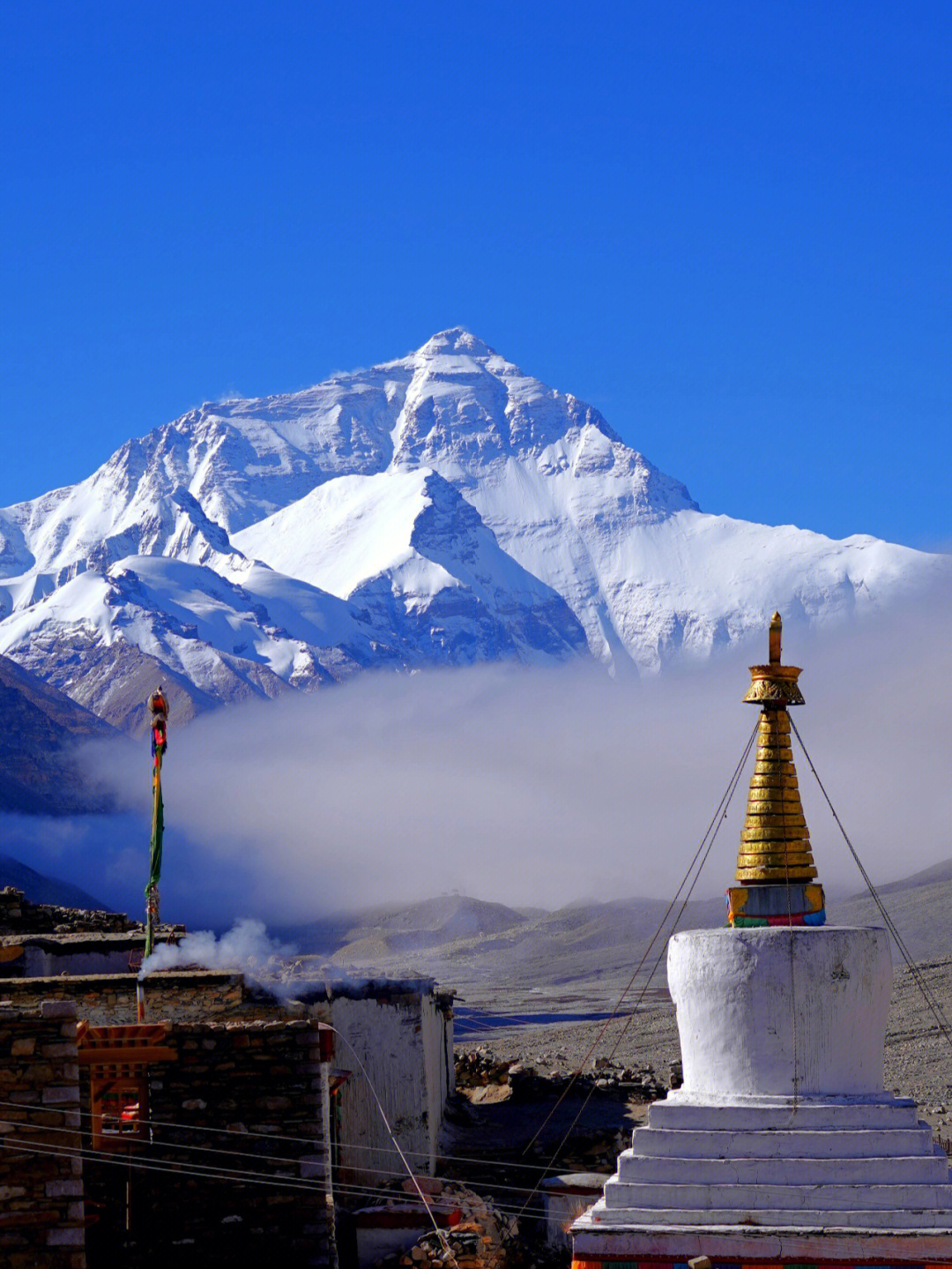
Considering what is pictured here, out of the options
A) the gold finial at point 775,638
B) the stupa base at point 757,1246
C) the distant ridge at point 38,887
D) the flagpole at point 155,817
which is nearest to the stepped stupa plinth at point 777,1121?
the stupa base at point 757,1246

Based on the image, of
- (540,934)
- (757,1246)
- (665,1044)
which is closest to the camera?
(757,1246)

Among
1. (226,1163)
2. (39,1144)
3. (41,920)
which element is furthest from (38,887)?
(39,1144)

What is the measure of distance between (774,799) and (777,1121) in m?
2.82

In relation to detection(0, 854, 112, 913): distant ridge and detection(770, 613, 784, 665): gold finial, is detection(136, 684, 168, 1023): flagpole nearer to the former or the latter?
detection(770, 613, 784, 665): gold finial

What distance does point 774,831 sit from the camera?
15.4 meters

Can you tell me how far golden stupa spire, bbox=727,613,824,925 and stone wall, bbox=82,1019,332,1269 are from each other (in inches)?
159

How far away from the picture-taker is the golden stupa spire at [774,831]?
1516 cm

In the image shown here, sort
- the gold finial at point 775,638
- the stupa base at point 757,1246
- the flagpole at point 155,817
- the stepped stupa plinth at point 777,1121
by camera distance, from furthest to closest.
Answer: the flagpole at point 155,817, the gold finial at point 775,638, the stepped stupa plinth at point 777,1121, the stupa base at point 757,1246

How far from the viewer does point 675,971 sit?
594 inches

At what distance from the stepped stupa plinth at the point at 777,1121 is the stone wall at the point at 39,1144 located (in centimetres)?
404

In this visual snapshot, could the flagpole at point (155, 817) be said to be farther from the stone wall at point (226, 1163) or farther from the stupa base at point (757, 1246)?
the stupa base at point (757, 1246)

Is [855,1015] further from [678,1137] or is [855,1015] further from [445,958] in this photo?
[445,958]

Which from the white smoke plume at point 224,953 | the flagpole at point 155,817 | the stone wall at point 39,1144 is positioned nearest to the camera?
the stone wall at point 39,1144

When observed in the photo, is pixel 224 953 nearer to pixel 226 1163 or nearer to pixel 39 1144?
pixel 226 1163
